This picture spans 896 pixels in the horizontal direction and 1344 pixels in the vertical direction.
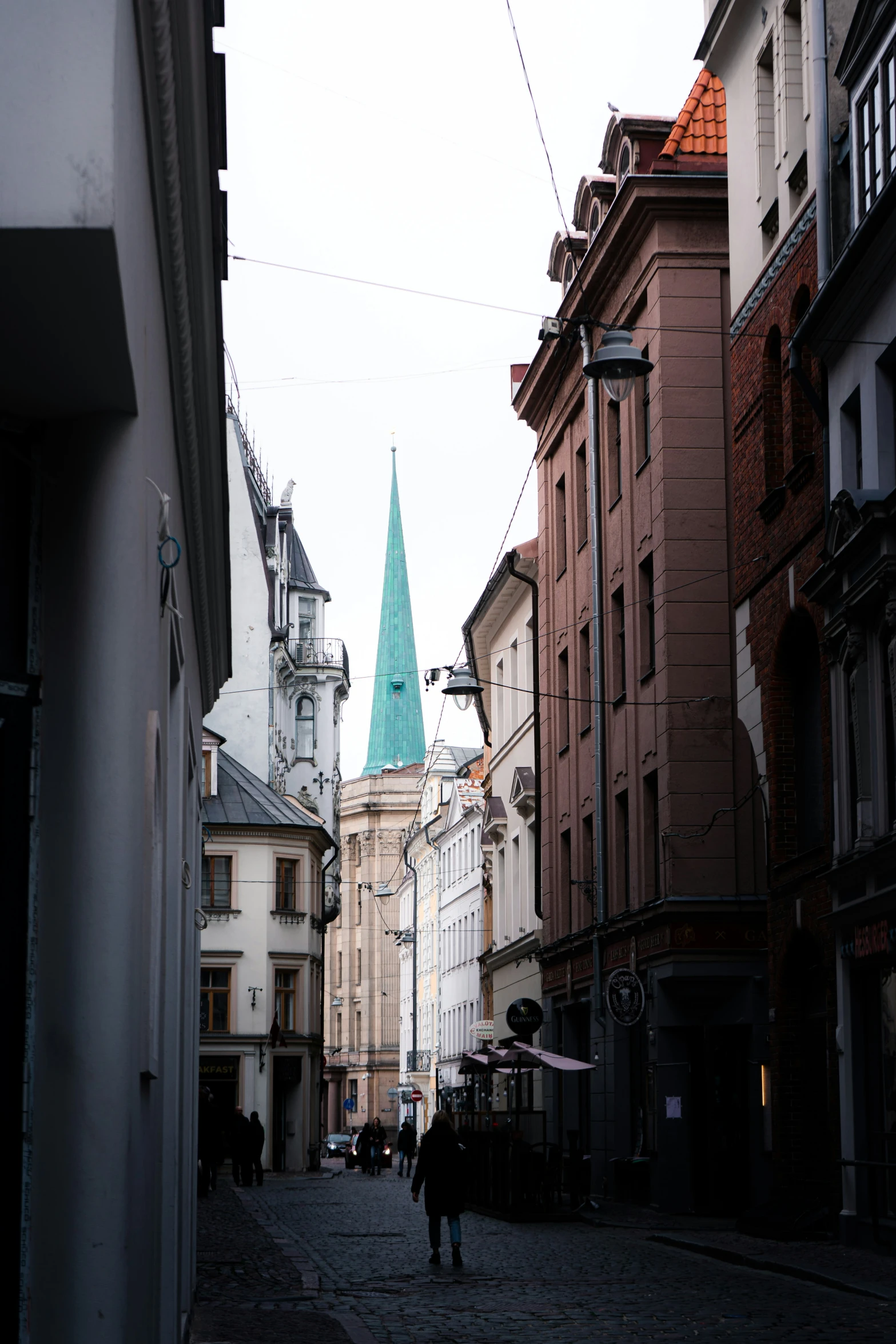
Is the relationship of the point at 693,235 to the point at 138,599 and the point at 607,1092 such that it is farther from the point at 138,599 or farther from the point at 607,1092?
the point at 138,599

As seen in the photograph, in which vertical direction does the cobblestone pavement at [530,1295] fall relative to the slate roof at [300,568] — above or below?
below

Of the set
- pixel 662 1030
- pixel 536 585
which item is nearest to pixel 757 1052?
pixel 662 1030

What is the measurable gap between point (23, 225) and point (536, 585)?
38.2m

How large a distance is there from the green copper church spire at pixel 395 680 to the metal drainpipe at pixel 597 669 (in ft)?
367

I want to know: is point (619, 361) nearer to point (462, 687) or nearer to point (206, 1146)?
point (462, 687)

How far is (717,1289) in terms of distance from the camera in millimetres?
15805

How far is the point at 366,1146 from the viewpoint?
5591 cm

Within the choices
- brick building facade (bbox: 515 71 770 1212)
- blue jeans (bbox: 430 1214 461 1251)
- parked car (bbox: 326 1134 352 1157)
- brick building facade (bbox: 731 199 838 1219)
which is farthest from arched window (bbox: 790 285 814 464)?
parked car (bbox: 326 1134 352 1157)

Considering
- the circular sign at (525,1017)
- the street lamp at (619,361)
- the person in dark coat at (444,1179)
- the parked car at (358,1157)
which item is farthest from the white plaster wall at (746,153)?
the parked car at (358,1157)

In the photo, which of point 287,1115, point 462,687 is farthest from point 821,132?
point 287,1115

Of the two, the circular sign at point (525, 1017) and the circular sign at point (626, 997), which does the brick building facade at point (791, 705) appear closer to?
the circular sign at point (626, 997)

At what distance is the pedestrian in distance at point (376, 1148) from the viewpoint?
181 ft

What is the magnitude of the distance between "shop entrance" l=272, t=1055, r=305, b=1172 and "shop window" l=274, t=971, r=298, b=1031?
44.6 inches

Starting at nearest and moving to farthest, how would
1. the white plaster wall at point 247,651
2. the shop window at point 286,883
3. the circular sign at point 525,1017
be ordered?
the circular sign at point 525,1017 < the shop window at point 286,883 < the white plaster wall at point 247,651
